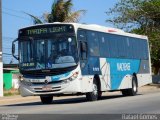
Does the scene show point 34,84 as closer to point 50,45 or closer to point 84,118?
point 50,45

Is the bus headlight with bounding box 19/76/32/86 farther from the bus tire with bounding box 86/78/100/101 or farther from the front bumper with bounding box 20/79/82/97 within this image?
the bus tire with bounding box 86/78/100/101

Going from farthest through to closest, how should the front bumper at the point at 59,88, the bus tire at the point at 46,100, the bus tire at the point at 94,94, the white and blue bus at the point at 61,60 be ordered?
1. the bus tire at the point at 46,100
2. the bus tire at the point at 94,94
3. the white and blue bus at the point at 61,60
4. the front bumper at the point at 59,88

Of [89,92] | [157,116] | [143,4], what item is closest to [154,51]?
[143,4]

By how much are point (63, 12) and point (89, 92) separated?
23133 mm

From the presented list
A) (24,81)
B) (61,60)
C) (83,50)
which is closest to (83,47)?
(83,50)

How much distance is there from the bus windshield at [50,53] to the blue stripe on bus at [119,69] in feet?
12.5

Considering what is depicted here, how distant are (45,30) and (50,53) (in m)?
1.22

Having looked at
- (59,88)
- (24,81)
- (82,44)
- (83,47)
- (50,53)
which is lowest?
(59,88)

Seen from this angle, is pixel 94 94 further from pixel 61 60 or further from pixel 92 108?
pixel 92 108

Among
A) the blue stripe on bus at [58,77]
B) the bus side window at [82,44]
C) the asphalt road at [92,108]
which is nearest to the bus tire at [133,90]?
the asphalt road at [92,108]

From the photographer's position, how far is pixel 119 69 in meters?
27.3

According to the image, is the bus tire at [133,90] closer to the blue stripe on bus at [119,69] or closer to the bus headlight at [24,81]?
the blue stripe on bus at [119,69]

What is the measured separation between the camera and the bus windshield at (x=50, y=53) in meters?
22.5

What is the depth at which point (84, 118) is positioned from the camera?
1527 centimetres
